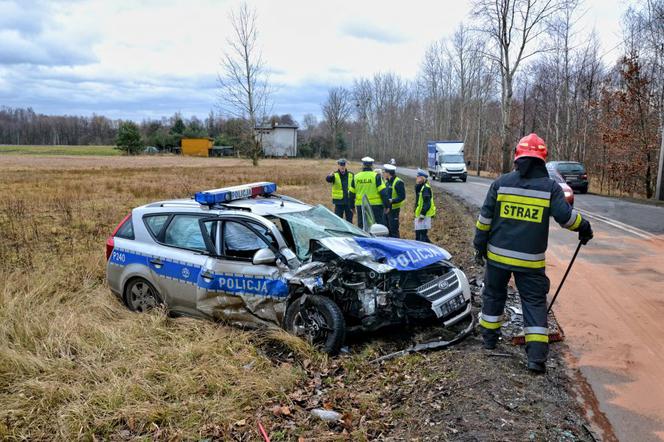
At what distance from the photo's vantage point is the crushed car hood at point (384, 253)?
4.98 m

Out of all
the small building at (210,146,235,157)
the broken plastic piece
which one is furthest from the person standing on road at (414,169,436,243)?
the small building at (210,146,235,157)

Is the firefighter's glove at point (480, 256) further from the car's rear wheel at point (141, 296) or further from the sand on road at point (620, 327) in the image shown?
the car's rear wheel at point (141, 296)

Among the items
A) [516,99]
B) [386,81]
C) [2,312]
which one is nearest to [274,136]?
[386,81]

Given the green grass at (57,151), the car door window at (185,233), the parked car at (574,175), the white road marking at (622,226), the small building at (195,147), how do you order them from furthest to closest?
the small building at (195,147), the green grass at (57,151), the parked car at (574,175), the white road marking at (622,226), the car door window at (185,233)

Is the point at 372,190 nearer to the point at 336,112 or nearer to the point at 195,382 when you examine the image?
the point at 195,382

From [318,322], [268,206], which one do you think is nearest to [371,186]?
[268,206]

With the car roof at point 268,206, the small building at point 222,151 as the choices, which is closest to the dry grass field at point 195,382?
the car roof at point 268,206

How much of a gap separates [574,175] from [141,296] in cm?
2200

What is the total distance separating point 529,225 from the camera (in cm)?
434

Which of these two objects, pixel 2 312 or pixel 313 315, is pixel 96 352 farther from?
pixel 313 315

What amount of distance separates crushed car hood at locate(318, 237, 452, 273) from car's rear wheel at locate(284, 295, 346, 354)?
0.53m

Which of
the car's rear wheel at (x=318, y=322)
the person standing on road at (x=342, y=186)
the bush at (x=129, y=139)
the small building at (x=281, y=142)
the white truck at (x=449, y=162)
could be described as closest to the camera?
the car's rear wheel at (x=318, y=322)

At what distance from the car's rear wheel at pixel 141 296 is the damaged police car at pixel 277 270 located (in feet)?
0.04

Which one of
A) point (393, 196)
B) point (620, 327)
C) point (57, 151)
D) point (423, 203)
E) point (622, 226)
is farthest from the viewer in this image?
point (57, 151)
